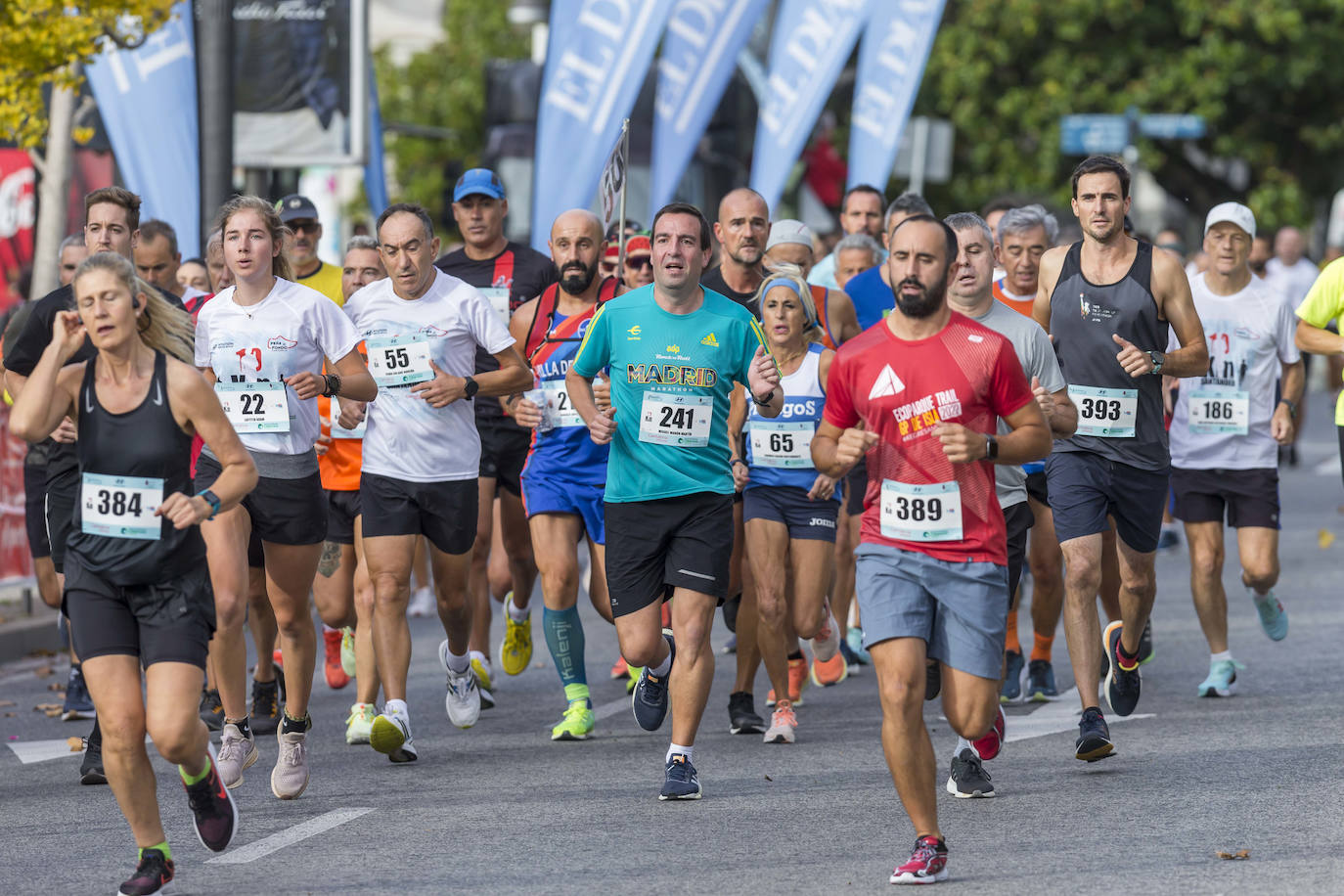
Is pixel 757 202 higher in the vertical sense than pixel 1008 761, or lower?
higher

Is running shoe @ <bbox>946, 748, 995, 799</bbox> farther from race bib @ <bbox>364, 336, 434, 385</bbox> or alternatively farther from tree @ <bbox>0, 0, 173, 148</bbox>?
tree @ <bbox>0, 0, 173, 148</bbox>

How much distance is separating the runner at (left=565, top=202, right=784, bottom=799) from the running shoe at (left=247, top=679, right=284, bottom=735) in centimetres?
184

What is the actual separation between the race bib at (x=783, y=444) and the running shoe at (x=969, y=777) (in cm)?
181

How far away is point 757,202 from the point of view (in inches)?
380

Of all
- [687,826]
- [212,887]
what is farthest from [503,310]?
[212,887]

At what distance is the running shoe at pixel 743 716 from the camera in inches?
367

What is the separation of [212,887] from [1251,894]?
3.02 meters

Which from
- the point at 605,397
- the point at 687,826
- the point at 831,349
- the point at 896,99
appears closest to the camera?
the point at 687,826

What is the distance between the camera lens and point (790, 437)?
30.4 ft

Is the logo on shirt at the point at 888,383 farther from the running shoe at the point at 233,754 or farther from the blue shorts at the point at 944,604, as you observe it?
the running shoe at the point at 233,754

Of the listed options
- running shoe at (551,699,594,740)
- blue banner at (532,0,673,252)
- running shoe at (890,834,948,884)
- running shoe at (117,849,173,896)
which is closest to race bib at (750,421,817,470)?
running shoe at (551,699,594,740)

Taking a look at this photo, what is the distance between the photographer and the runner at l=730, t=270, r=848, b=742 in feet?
29.9

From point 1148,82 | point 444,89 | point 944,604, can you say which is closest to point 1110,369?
point 944,604

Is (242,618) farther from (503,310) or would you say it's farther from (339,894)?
(503,310)
